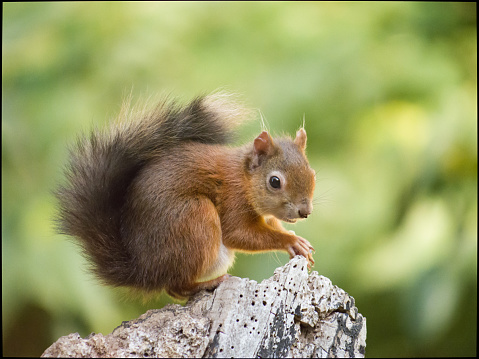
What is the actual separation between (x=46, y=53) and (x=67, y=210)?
1.18 m

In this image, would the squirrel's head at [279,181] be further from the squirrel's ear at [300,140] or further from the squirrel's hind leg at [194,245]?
the squirrel's hind leg at [194,245]

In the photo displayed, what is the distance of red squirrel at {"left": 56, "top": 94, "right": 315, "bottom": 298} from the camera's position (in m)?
1.47

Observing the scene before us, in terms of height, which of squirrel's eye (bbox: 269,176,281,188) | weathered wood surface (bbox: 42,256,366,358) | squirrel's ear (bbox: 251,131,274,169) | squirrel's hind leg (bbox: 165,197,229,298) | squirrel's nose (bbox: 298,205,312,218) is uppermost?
squirrel's ear (bbox: 251,131,274,169)

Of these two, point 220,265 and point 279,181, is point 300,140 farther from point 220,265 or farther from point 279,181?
point 220,265

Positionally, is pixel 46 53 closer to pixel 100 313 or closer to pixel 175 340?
pixel 100 313

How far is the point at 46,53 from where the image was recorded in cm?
250

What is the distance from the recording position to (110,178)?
1504mm

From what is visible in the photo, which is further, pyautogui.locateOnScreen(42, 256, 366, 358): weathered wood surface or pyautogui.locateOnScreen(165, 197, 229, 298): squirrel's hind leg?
pyautogui.locateOnScreen(165, 197, 229, 298): squirrel's hind leg

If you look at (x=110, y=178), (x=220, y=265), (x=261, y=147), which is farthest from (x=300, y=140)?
(x=110, y=178)

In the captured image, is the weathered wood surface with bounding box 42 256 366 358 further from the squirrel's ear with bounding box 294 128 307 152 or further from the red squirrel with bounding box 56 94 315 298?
the squirrel's ear with bounding box 294 128 307 152

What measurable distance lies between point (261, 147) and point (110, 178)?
Answer: 39 cm

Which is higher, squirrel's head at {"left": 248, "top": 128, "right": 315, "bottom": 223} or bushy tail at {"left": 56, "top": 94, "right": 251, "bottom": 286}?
squirrel's head at {"left": 248, "top": 128, "right": 315, "bottom": 223}

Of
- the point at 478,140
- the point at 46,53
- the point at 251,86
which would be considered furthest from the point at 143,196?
the point at 478,140

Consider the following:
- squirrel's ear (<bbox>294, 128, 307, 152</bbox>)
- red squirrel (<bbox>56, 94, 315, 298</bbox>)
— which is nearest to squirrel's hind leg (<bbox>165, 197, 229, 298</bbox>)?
red squirrel (<bbox>56, 94, 315, 298</bbox>)
